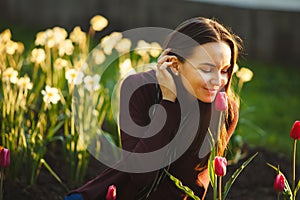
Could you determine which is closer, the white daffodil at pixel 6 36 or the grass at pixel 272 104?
the white daffodil at pixel 6 36

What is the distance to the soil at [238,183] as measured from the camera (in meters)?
2.97

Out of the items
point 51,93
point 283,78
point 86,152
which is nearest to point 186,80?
point 51,93

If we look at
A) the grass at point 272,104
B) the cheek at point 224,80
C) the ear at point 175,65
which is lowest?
the grass at point 272,104

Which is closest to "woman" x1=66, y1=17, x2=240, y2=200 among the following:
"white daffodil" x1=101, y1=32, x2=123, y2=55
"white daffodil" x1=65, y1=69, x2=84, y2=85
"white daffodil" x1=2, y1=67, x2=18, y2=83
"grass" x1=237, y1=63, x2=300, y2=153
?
"white daffodil" x1=65, y1=69, x2=84, y2=85

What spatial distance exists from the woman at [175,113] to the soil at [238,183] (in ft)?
1.87

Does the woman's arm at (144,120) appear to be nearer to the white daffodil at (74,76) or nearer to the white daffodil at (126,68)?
the white daffodil at (74,76)

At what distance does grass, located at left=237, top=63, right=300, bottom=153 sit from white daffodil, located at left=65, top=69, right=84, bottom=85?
3.54 feet

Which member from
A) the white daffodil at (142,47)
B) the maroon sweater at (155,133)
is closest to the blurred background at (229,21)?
the white daffodil at (142,47)

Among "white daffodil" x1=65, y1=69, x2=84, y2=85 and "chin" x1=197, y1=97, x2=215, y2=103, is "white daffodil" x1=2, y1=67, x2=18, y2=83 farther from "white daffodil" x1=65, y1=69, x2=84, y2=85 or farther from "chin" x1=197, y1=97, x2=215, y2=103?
"chin" x1=197, y1=97, x2=215, y2=103

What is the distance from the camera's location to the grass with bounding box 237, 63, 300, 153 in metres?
4.30

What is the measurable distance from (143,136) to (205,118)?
216 mm

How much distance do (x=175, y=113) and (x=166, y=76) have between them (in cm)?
13

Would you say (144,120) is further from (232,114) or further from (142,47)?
(142,47)

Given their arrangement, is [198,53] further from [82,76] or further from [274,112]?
[274,112]
